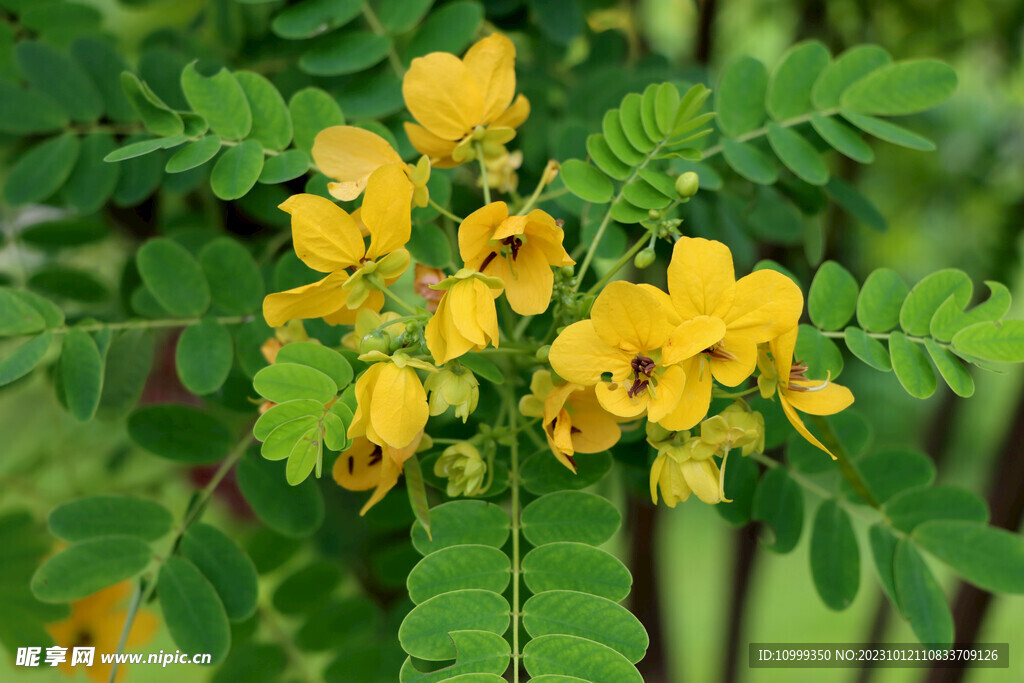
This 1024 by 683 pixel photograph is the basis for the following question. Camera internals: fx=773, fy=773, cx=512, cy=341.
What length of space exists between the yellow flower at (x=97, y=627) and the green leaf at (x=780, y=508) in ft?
2.89

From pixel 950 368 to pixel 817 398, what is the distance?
185 millimetres

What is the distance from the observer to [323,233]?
2.14ft

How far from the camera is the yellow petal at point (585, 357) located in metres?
0.62

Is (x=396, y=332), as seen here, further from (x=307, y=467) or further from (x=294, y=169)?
(x=294, y=169)

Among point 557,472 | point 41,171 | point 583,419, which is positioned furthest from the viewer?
point 41,171

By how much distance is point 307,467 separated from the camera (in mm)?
658

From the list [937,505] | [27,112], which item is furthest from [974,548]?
[27,112]

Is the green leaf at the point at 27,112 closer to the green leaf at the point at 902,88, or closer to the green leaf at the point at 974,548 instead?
the green leaf at the point at 902,88

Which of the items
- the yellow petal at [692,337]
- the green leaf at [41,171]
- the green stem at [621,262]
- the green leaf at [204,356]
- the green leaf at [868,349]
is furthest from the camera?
the green leaf at [41,171]

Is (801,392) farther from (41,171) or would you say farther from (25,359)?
(41,171)

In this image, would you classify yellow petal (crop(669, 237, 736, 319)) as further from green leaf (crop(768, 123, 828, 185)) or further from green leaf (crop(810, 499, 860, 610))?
green leaf (crop(810, 499, 860, 610))

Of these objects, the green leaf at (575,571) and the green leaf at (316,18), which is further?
the green leaf at (316,18)

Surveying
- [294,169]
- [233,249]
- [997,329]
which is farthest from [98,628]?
[997,329]

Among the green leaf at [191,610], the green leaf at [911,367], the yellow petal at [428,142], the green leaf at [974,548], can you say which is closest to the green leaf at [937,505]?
the green leaf at [974,548]
